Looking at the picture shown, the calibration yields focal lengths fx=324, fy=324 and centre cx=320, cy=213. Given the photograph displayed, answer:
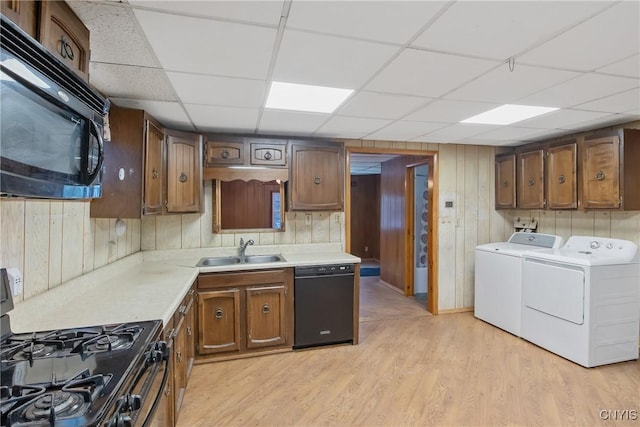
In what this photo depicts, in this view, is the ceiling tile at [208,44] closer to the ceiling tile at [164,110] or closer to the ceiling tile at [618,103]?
the ceiling tile at [164,110]

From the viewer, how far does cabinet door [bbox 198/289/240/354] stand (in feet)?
9.48

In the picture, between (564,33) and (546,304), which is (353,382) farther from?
(564,33)

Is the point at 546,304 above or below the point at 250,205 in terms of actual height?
below

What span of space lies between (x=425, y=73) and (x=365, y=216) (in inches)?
252

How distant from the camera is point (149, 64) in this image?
70.0 inches

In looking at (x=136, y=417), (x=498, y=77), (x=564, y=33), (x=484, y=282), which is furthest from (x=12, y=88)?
(x=484, y=282)

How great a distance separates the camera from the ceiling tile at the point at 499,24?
127cm

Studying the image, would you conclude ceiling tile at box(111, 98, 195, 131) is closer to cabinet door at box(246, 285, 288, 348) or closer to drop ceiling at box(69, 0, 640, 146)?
drop ceiling at box(69, 0, 640, 146)

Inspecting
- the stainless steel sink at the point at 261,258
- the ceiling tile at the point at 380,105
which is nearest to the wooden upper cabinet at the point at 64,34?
the ceiling tile at the point at 380,105

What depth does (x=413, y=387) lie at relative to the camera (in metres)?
2.56

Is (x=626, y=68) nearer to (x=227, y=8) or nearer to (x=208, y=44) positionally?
(x=227, y=8)

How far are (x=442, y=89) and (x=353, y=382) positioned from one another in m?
2.32

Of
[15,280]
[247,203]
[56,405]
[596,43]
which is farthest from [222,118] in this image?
[596,43]

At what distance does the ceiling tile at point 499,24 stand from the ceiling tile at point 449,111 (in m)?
0.83
